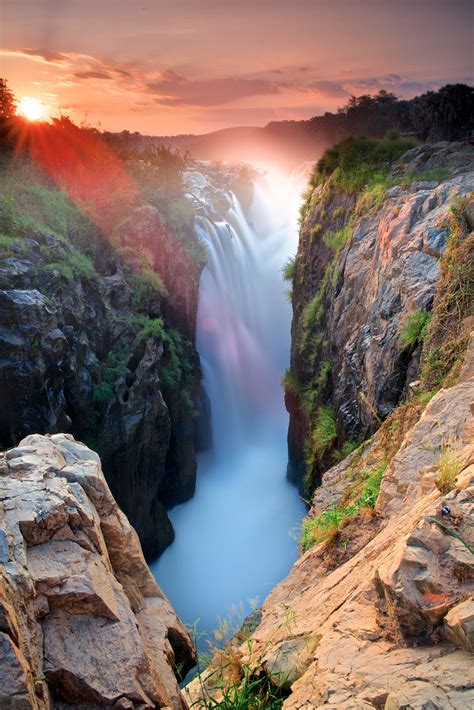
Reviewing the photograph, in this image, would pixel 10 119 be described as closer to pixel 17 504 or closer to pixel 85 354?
pixel 85 354

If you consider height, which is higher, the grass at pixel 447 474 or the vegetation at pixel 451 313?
the vegetation at pixel 451 313

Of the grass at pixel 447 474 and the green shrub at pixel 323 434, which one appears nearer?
the grass at pixel 447 474

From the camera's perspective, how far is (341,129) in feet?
101

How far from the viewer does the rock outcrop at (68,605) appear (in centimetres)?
268

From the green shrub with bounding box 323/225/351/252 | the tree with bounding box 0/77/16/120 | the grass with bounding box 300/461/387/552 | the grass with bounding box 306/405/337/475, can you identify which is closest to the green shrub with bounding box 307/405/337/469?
the grass with bounding box 306/405/337/475

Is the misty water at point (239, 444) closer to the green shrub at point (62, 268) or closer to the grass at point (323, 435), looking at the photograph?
the grass at point (323, 435)

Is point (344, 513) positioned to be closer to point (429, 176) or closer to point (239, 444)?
point (429, 176)

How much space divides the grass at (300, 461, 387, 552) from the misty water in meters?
4.85

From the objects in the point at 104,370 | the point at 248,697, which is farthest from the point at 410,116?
the point at 248,697

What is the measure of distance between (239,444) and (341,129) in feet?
70.6

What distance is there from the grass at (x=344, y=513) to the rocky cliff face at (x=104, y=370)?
7.15 meters

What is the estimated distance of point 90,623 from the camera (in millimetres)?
3088

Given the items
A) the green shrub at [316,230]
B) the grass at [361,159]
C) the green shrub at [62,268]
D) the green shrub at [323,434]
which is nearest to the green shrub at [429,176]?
the grass at [361,159]

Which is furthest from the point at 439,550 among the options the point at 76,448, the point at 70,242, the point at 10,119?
the point at 10,119
